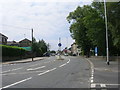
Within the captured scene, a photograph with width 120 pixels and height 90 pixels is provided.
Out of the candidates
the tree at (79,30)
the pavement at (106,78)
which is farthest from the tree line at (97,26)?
the pavement at (106,78)

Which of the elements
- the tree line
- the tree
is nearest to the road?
the tree line

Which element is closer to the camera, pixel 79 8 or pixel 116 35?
pixel 116 35

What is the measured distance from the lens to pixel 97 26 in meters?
47.3

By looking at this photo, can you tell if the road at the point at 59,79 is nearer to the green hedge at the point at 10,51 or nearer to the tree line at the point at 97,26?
the tree line at the point at 97,26

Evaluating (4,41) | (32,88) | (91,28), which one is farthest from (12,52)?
(32,88)

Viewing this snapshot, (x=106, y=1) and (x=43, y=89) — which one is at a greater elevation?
(x=106, y=1)

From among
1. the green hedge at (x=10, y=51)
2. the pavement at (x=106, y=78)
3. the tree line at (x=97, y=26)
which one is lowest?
the pavement at (x=106, y=78)

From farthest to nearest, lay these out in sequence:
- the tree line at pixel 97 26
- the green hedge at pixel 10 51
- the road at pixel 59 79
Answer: the green hedge at pixel 10 51 → the tree line at pixel 97 26 → the road at pixel 59 79

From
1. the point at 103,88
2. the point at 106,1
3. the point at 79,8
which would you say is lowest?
the point at 103,88

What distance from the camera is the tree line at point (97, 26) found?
36188 mm

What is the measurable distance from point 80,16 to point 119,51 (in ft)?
87.7

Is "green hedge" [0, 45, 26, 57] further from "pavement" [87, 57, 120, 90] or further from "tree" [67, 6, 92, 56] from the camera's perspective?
"pavement" [87, 57, 120, 90]

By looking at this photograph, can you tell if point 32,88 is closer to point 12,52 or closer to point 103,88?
point 103,88

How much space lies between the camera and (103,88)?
1131cm
